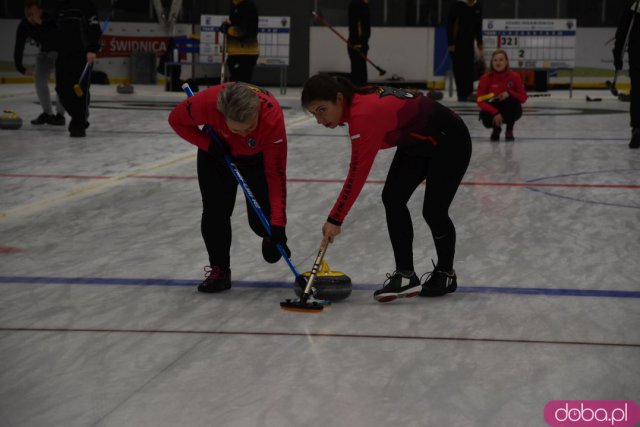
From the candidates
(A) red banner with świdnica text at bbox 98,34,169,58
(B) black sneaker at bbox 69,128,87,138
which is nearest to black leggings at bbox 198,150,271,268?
(B) black sneaker at bbox 69,128,87,138

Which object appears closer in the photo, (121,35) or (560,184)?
(560,184)

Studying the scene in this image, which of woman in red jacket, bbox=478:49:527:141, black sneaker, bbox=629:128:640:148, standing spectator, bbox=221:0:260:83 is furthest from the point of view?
standing spectator, bbox=221:0:260:83

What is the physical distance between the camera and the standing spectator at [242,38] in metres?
12.5

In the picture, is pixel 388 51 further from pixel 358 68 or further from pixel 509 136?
pixel 509 136

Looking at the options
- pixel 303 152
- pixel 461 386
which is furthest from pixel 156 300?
pixel 303 152

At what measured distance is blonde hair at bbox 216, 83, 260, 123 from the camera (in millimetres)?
3861

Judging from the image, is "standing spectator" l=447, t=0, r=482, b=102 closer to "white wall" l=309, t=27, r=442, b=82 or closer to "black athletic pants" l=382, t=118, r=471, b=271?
"white wall" l=309, t=27, r=442, b=82

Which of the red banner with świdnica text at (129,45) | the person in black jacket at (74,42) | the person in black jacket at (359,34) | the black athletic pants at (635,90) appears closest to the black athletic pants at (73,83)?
the person in black jacket at (74,42)

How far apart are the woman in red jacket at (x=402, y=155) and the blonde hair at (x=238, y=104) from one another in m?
0.20

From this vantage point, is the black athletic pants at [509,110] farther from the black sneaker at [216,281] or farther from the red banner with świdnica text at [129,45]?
the red banner with świdnica text at [129,45]

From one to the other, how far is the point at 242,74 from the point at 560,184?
246 inches

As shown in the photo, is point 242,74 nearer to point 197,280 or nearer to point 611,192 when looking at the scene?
point 611,192

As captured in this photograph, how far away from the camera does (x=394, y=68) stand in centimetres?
1895

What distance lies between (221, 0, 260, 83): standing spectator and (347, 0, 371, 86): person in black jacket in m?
3.54
